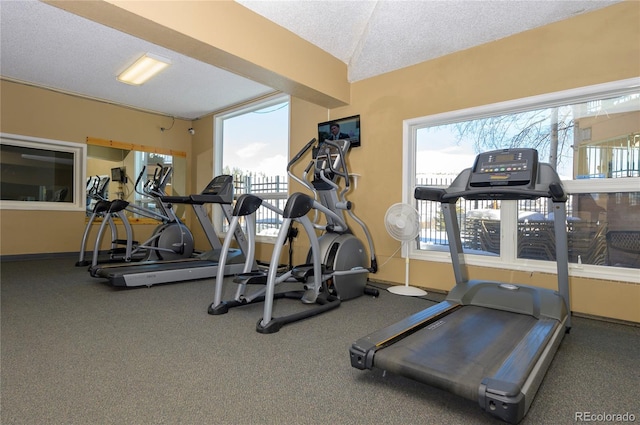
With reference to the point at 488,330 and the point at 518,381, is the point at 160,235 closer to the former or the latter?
the point at 488,330

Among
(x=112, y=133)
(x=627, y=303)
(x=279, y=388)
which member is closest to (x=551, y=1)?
(x=627, y=303)

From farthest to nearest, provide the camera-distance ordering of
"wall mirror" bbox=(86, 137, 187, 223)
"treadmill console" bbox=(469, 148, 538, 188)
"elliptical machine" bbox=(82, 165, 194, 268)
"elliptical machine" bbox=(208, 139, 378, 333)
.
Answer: "wall mirror" bbox=(86, 137, 187, 223) < "elliptical machine" bbox=(82, 165, 194, 268) < "elliptical machine" bbox=(208, 139, 378, 333) < "treadmill console" bbox=(469, 148, 538, 188)

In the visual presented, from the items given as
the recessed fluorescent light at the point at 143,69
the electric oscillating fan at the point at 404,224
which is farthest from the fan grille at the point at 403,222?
the recessed fluorescent light at the point at 143,69

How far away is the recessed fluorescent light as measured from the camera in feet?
14.7

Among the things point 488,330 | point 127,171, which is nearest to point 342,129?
point 488,330

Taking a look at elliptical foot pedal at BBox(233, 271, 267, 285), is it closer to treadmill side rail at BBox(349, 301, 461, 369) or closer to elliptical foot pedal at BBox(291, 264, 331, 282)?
elliptical foot pedal at BBox(291, 264, 331, 282)

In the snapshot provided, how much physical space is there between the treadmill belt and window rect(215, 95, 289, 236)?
12.5 ft

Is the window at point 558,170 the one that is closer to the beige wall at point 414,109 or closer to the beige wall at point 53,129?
the beige wall at point 414,109

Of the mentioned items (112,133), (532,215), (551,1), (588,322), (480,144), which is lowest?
(588,322)

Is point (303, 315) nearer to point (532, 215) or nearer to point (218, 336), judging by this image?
point (218, 336)

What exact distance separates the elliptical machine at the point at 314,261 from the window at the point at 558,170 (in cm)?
91

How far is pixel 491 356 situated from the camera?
161 cm

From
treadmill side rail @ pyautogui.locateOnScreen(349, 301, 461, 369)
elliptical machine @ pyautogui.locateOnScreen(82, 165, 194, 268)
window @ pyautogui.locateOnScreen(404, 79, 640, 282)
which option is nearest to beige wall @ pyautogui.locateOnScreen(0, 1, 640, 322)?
window @ pyautogui.locateOnScreen(404, 79, 640, 282)

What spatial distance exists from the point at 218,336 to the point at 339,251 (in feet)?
4.67
